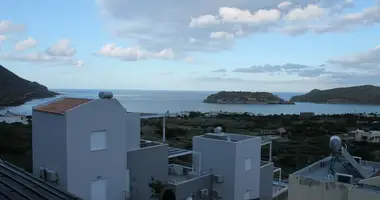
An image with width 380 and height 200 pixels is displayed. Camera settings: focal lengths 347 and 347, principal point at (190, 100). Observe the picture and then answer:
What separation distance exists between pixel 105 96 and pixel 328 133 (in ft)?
167

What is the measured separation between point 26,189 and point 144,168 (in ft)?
19.2

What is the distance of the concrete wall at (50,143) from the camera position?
927 cm

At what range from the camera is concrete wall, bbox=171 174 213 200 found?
11586 millimetres

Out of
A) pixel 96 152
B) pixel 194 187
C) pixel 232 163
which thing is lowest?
pixel 194 187

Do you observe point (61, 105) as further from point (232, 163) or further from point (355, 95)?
point (355, 95)

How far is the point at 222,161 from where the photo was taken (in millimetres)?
13086

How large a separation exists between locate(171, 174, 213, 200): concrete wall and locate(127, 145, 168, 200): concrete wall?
0.82 m

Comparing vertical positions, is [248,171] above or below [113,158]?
below

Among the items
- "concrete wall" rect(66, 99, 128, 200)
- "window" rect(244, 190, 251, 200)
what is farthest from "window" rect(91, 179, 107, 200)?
"window" rect(244, 190, 251, 200)

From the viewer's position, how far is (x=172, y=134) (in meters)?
44.6

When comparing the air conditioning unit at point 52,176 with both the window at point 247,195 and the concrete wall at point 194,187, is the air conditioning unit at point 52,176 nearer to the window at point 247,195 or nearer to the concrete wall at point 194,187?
the concrete wall at point 194,187

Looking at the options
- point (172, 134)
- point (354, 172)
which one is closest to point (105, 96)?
point (354, 172)

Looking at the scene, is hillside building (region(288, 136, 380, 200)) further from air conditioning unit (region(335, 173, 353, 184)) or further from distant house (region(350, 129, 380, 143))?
distant house (region(350, 129, 380, 143))

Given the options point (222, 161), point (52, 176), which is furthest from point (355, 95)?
point (52, 176)
